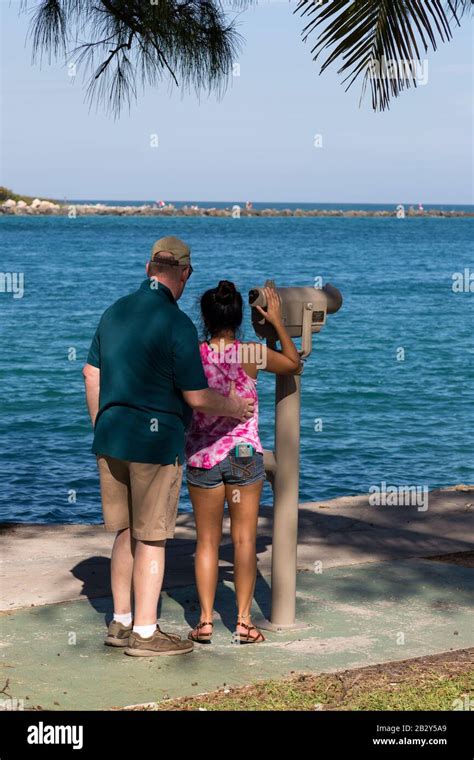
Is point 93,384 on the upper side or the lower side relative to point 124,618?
upper

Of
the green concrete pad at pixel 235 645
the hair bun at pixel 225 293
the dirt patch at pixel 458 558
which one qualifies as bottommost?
the dirt patch at pixel 458 558

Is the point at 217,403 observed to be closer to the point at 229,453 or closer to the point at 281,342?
the point at 229,453

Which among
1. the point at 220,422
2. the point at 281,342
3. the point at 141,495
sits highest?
the point at 281,342

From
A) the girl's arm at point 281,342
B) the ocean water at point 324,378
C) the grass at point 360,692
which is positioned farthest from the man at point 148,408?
the ocean water at point 324,378

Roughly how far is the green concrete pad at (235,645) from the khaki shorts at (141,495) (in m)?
0.56

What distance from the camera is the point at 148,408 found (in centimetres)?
478

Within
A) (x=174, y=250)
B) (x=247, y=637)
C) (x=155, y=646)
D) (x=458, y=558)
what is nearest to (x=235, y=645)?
(x=247, y=637)

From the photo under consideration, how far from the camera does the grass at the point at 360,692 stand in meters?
4.36

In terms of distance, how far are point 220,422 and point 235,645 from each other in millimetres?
989

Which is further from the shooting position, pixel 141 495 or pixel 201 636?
pixel 201 636

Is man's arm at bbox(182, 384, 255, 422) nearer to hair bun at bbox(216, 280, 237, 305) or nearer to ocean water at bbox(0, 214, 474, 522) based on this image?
hair bun at bbox(216, 280, 237, 305)

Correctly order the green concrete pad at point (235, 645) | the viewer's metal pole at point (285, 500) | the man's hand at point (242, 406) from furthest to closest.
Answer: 1. the viewer's metal pole at point (285, 500)
2. the man's hand at point (242, 406)
3. the green concrete pad at point (235, 645)

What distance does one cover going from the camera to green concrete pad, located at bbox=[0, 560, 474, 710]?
4605 mm

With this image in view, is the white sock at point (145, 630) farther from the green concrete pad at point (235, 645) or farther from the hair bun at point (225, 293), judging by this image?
the hair bun at point (225, 293)
